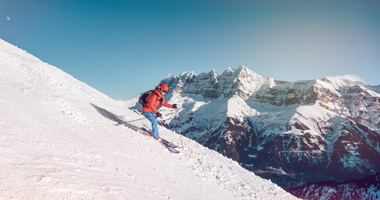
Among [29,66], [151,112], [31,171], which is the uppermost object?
[29,66]

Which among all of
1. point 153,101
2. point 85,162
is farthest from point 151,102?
point 85,162

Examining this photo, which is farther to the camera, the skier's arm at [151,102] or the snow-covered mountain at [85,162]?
the skier's arm at [151,102]

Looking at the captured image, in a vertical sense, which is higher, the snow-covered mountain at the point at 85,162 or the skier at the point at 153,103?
the skier at the point at 153,103

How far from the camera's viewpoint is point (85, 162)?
19.2 ft

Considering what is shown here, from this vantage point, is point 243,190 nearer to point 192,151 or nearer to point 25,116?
point 192,151

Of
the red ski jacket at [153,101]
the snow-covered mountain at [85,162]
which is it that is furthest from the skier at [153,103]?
the snow-covered mountain at [85,162]

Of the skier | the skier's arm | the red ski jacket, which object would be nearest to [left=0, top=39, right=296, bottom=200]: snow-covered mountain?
the skier

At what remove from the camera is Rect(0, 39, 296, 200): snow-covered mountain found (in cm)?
399

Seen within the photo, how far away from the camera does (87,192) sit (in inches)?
163

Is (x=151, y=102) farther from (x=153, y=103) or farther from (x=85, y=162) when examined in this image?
(x=85, y=162)

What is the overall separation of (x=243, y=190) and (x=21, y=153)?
9.38m

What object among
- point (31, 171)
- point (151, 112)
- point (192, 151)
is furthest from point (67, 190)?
point (192, 151)

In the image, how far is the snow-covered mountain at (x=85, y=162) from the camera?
13.1 feet

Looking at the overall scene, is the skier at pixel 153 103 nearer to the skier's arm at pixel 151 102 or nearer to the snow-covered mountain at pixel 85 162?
the skier's arm at pixel 151 102
